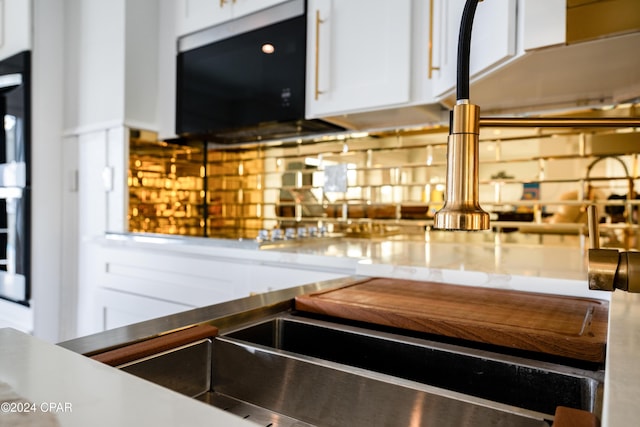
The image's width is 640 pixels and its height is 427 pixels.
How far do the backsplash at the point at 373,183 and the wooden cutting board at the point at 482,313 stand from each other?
677 mm

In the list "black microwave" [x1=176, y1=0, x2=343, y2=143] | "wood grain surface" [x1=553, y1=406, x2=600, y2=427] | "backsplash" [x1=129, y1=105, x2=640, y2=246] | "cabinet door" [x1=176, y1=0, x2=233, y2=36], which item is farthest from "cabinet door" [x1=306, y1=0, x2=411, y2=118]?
"wood grain surface" [x1=553, y1=406, x2=600, y2=427]

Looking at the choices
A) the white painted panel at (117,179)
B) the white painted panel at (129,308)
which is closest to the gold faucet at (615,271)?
the white painted panel at (129,308)

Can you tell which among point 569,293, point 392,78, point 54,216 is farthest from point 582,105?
point 54,216

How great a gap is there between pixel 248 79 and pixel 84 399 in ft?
5.37

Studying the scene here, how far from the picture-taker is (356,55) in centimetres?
151

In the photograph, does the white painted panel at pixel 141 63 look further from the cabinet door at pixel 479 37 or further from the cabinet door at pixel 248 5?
the cabinet door at pixel 479 37

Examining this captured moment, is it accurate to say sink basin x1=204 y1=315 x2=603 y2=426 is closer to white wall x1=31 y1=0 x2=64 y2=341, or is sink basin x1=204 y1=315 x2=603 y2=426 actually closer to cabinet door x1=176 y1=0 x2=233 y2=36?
cabinet door x1=176 y1=0 x2=233 y2=36

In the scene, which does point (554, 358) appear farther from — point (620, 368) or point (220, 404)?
point (220, 404)

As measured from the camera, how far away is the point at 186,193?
223 cm

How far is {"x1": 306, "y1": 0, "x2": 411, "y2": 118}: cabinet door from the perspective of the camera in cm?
141

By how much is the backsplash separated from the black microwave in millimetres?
162

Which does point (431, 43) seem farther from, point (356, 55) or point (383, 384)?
point (383, 384)

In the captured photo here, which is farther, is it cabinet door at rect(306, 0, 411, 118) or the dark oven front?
the dark oven front

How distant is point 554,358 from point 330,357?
1.09 ft
